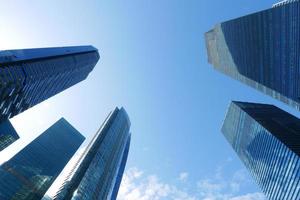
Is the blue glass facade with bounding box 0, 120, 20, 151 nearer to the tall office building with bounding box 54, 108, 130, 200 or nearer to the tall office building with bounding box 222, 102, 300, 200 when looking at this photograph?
the tall office building with bounding box 54, 108, 130, 200

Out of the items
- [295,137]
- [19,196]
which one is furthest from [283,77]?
[19,196]

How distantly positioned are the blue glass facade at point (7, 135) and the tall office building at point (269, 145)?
395 ft

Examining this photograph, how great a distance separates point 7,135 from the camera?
16325cm

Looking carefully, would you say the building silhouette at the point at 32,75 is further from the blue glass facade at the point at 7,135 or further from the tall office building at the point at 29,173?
the tall office building at the point at 29,173

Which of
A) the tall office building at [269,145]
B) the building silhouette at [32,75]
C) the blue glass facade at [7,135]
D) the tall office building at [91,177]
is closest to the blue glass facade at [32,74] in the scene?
the building silhouette at [32,75]

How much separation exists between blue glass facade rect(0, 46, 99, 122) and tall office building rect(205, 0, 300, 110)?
9173cm

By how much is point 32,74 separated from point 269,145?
101254 millimetres

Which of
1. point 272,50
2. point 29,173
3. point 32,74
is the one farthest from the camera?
point 29,173

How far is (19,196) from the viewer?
156250mm

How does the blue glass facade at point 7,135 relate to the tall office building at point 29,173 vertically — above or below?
above

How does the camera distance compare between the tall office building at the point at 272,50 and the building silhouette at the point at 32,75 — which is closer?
the building silhouette at the point at 32,75

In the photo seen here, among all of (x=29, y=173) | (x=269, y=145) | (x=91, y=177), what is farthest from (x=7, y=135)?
(x=269, y=145)

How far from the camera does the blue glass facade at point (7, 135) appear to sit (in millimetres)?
158625

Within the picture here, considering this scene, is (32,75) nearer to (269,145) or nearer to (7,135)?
(7,135)
